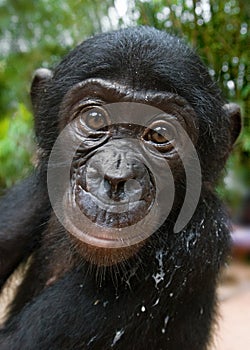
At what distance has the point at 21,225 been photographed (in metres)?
3.65

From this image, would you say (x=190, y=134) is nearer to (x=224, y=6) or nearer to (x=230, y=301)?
(x=224, y=6)

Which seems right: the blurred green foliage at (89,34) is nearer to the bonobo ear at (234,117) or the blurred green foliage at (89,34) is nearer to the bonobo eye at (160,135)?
the bonobo ear at (234,117)

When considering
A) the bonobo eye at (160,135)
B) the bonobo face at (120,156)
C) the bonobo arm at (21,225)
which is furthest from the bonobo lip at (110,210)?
the bonobo arm at (21,225)

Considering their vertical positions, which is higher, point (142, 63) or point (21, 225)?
point (142, 63)

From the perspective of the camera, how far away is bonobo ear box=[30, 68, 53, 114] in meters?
3.42

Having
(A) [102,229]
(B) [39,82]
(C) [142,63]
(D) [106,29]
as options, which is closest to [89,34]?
(D) [106,29]

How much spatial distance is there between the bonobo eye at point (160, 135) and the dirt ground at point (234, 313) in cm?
123

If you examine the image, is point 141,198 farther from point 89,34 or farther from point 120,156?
point 89,34

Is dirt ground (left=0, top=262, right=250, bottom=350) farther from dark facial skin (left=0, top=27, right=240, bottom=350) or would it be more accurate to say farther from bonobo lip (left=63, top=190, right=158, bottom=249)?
bonobo lip (left=63, top=190, right=158, bottom=249)

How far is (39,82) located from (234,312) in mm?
4253

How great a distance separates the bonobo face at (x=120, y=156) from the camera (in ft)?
8.30

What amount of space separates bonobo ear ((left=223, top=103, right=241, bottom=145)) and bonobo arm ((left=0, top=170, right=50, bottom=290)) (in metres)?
1.21

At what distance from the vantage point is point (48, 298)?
9.91 ft

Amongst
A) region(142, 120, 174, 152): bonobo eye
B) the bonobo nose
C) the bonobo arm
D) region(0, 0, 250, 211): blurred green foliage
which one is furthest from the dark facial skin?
region(0, 0, 250, 211): blurred green foliage
